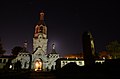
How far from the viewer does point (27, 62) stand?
6938cm

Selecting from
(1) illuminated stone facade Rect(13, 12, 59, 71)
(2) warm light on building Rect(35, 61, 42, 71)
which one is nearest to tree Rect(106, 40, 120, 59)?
(1) illuminated stone facade Rect(13, 12, 59, 71)

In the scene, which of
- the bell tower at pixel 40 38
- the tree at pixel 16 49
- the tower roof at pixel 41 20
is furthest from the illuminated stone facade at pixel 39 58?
the tree at pixel 16 49

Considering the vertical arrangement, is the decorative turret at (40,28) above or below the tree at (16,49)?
above

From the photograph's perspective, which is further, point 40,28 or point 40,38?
point 40,28

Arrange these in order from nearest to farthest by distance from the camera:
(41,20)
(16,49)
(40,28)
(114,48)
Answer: (114,48) < (40,28) < (41,20) < (16,49)

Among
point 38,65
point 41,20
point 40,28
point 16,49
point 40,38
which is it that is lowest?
point 38,65

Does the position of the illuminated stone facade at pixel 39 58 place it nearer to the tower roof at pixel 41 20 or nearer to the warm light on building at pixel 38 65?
the warm light on building at pixel 38 65

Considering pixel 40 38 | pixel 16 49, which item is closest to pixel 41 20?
pixel 40 38

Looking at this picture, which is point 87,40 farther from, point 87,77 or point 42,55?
point 42,55

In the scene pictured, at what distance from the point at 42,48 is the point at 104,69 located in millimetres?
57694

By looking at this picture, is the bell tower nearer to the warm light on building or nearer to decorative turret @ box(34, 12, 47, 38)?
decorative turret @ box(34, 12, 47, 38)

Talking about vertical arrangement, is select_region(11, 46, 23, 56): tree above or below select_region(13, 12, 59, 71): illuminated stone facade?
above

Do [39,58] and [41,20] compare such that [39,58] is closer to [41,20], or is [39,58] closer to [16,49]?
[41,20]

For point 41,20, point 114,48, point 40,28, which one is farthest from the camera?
point 41,20
